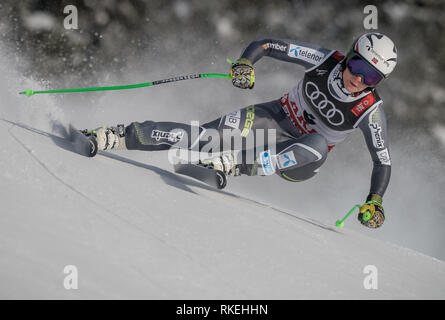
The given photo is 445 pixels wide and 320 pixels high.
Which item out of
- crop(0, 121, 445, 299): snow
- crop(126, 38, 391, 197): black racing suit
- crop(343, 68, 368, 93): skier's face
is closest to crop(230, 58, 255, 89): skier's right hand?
crop(126, 38, 391, 197): black racing suit

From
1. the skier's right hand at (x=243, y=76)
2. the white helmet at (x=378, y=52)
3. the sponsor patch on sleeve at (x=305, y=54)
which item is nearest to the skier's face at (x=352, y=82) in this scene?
the white helmet at (x=378, y=52)

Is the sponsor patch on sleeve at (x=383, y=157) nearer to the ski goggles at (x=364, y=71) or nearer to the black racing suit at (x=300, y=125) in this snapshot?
the black racing suit at (x=300, y=125)

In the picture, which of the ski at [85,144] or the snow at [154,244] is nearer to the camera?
the snow at [154,244]

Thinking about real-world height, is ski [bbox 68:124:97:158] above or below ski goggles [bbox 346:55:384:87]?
below

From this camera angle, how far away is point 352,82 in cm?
343

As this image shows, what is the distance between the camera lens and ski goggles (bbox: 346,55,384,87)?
3.36m

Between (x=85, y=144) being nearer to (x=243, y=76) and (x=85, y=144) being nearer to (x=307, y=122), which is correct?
(x=243, y=76)

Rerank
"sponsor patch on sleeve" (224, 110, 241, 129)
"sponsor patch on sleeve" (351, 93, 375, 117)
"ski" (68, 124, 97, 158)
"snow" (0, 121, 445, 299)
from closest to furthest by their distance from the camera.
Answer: "snow" (0, 121, 445, 299) < "ski" (68, 124, 97, 158) < "sponsor patch on sleeve" (351, 93, 375, 117) < "sponsor patch on sleeve" (224, 110, 241, 129)

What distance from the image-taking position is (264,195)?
7875 millimetres

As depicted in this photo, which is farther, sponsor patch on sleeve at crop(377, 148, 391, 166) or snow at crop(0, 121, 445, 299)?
sponsor patch on sleeve at crop(377, 148, 391, 166)

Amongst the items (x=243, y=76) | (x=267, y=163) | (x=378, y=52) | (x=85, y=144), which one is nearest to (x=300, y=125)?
(x=267, y=163)

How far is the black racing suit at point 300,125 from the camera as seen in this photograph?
3.46 meters

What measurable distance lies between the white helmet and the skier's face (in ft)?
0.46

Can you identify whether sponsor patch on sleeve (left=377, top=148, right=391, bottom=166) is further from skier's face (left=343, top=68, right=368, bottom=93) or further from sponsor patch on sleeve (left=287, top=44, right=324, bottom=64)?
sponsor patch on sleeve (left=287, top=44, right=324, bottom=64)
